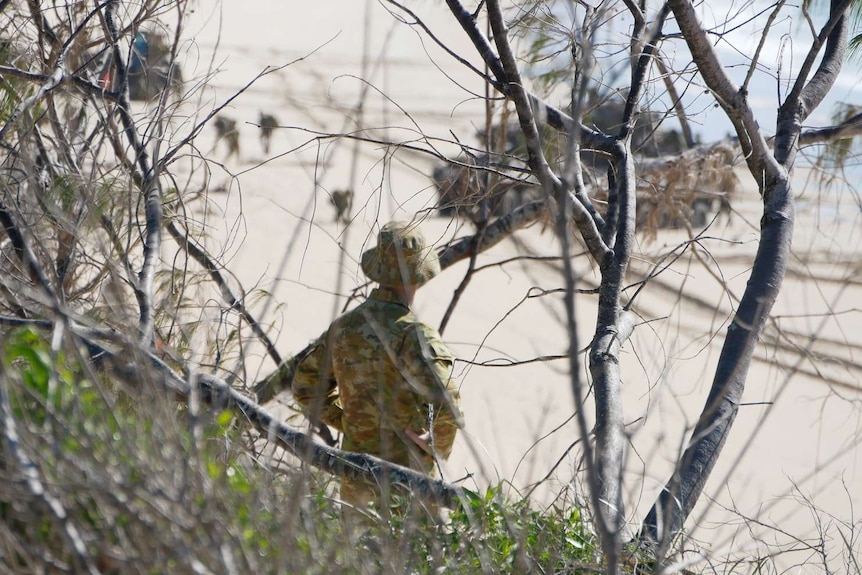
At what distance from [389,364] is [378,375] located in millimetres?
205

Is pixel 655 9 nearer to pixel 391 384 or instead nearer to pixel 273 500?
pixel 391 384

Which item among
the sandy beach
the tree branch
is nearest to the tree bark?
the tree branch

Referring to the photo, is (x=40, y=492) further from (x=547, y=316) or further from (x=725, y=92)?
(x=547, y=316)

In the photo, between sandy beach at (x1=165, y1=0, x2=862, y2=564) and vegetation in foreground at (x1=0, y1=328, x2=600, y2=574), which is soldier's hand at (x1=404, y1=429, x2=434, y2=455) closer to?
sandy beach at (x1=165, y1=0, x2=862, y2=564)

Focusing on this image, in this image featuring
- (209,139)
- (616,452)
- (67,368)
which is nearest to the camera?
(67,368)

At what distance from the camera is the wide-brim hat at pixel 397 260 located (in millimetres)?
3395

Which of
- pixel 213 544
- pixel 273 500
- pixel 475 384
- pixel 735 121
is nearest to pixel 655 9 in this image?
pixel 735 121

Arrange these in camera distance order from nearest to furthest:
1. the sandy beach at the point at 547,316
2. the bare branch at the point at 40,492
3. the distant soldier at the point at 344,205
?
the bare branch at the point at 40,492 < the distant soldier at the point at 344,205 < the sandy beach at the point at 547,316

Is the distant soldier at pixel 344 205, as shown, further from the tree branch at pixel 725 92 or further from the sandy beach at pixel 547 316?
the tree branch at pixel 725 92

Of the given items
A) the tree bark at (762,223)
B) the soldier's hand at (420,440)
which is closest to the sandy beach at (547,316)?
the tree bark at (762,223)

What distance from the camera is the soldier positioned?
331cm

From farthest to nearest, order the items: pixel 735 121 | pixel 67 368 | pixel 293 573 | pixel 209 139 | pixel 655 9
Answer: pixel 209 139, pixel 655 9, pixel 735 121, pixel 67 368, pixel 293 573

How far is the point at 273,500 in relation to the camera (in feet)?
5.00

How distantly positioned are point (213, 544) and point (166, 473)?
14 centimetres
